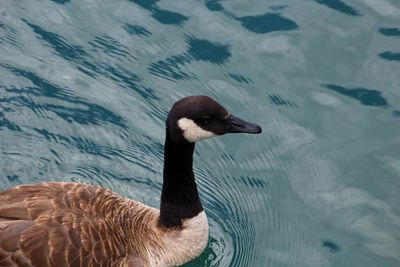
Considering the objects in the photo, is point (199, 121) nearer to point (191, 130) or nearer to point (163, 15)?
point (191, 130)

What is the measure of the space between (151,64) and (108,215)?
10.6ft

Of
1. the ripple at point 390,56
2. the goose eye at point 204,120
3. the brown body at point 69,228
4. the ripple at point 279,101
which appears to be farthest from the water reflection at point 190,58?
the goose eye at point 204,120

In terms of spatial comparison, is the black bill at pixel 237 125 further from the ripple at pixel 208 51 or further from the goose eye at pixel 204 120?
the ripple at pixel 208 51

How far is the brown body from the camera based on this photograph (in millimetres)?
6422

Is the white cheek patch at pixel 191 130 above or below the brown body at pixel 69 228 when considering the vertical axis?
above

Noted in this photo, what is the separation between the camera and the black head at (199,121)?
691cm

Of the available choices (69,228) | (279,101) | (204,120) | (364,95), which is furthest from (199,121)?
(364,95)

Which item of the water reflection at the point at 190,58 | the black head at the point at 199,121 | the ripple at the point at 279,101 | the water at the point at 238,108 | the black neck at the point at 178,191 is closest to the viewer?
the black head at the point at 199,121

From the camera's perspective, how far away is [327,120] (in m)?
9.32

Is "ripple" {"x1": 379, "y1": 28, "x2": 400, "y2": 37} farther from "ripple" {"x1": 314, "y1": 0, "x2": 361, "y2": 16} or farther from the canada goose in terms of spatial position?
the canada goose

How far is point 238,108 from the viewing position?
30.8ft

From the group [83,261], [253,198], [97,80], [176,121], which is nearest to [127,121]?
[97,80]

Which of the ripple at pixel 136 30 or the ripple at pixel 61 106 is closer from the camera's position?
the ripple at pixel 61 106

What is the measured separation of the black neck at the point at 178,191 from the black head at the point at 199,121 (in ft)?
0.99
